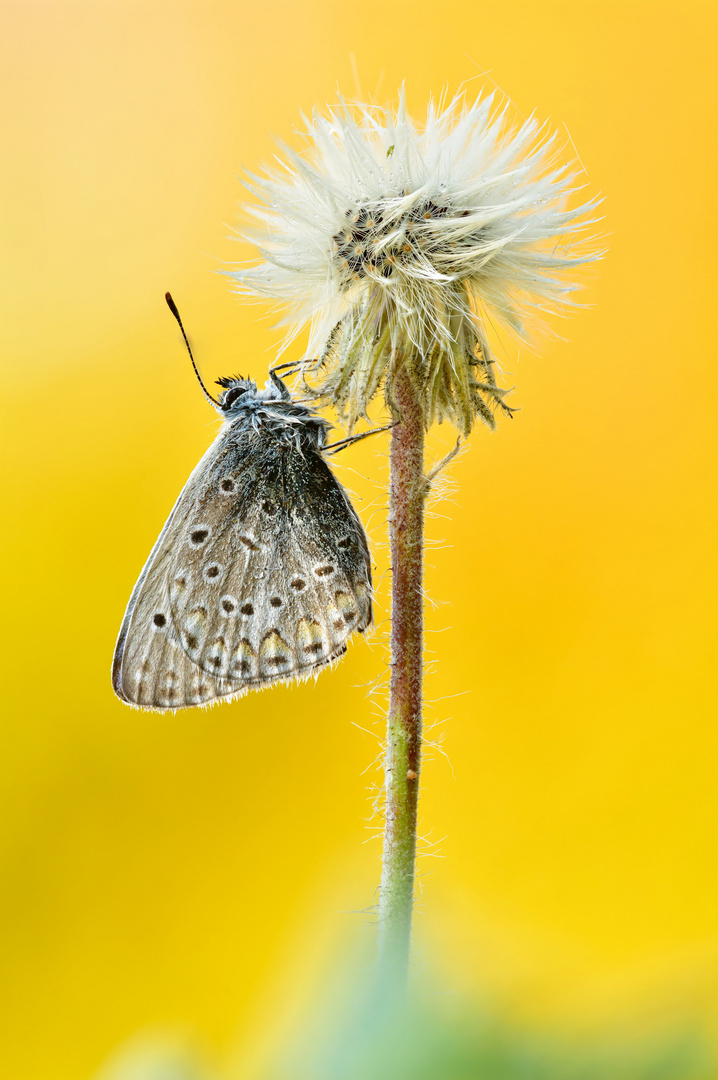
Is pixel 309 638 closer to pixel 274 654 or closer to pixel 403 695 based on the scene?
pixel 274 654

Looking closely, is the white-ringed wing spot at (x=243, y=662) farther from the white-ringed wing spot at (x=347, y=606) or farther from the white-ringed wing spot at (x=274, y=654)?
the white-ringed wing spot at (x=347, y=606)

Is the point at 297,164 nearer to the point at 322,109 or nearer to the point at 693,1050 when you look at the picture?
the point at 322,109

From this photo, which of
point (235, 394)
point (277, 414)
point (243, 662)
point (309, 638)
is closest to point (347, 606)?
point (309, 638)

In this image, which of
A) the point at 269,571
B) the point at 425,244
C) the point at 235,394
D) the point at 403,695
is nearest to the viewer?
the point at 403,695

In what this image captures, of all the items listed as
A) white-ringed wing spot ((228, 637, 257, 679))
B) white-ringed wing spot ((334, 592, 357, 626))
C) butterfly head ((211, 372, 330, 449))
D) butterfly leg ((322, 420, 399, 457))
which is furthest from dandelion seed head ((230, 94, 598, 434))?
white-ringed wing spot ((228, 637, 257, 679))

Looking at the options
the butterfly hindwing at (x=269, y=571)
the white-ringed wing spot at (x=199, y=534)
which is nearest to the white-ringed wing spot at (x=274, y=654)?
the butterfly hindwing at (x=269, y=571)

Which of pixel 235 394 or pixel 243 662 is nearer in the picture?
pixel 243 662

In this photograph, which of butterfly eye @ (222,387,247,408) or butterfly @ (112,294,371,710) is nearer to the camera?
butterfly @ (112,294,371,710)

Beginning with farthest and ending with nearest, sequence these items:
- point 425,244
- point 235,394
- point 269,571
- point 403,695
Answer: point 235,394 → point 269,571 → point 425,244 → point 403,695

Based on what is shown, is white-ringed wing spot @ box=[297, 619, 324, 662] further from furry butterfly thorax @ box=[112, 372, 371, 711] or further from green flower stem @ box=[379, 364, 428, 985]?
green flower stem @ box=[379, 364, 428, 985]

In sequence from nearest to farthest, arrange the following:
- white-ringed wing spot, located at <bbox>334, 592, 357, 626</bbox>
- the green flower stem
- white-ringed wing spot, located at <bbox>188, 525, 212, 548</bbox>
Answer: the green flower stem → white-ringed wing spot, located at <bbox>334, 592, 357, 626</bbox> → white-ringed wing spot, located at <bbox>188, 525, 212, 548</bbox>
